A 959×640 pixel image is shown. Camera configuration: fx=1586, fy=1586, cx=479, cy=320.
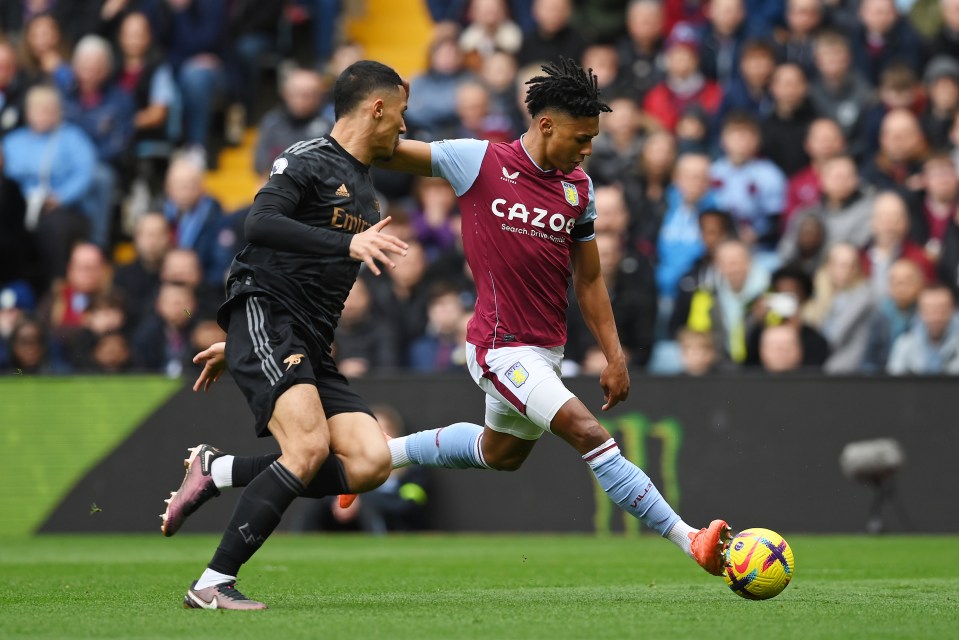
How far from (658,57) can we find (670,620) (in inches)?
431

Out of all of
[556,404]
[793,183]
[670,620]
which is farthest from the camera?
[793,183]

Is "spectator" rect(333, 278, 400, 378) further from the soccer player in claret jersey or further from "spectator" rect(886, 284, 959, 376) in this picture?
the soccer player in claret jersey

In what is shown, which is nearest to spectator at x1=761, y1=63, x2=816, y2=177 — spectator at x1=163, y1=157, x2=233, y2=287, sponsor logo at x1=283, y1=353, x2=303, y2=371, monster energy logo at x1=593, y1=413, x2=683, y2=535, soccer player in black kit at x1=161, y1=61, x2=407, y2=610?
monster energy logo at x1=593, y1=413, x2=683, y2=535

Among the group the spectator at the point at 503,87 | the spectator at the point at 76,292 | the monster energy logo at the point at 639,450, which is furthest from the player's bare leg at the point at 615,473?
the spectator at the point at 76,292

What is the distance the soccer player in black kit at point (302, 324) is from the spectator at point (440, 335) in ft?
21.7

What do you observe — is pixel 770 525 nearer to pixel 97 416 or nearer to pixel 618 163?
pixel 618 163

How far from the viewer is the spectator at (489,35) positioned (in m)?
17.3

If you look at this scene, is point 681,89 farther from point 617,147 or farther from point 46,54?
point 46,54

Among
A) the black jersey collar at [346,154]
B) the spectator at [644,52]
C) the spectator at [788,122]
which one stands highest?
the spectator at [644,52]

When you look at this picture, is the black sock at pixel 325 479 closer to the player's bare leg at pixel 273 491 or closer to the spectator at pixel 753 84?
the player's bare leg at pixel 273 491

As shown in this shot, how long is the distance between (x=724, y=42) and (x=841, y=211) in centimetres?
273

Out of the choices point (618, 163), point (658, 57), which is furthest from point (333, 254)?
point (658, 57)

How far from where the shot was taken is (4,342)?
15.4 metres

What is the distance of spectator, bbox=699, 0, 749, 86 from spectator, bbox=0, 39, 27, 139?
7519 millimetres
